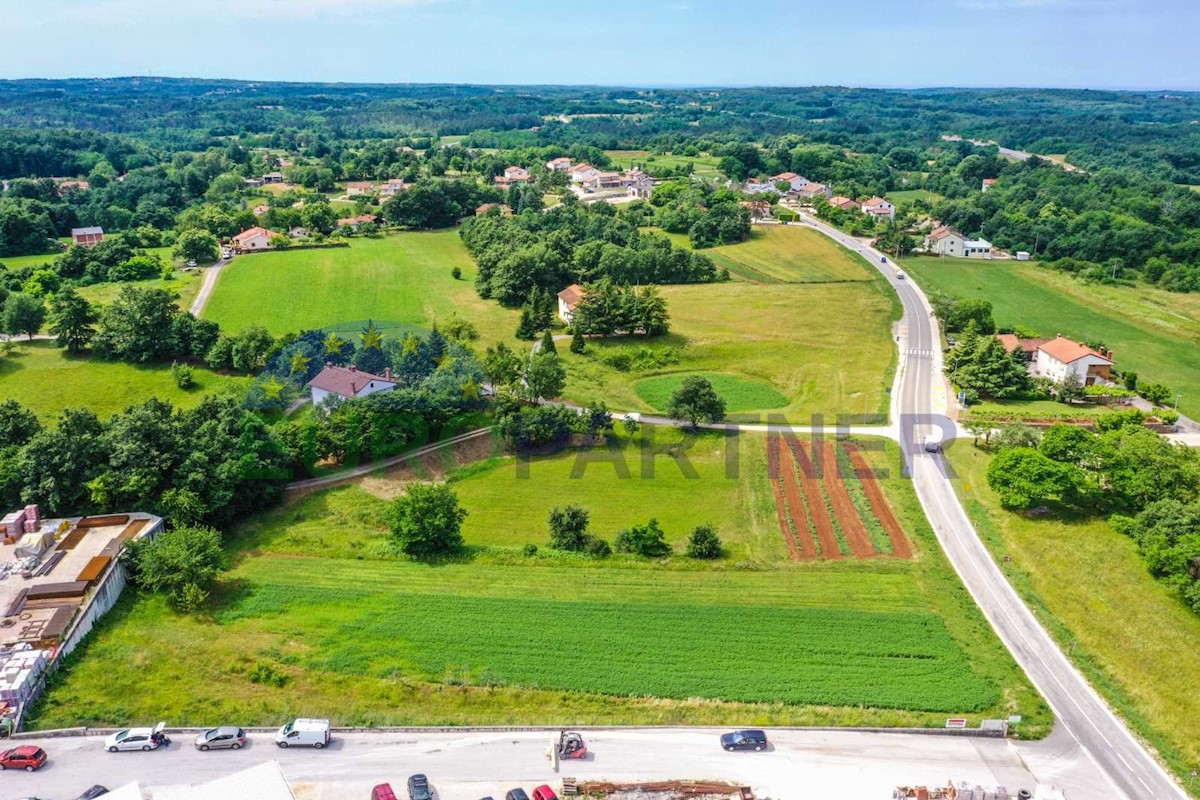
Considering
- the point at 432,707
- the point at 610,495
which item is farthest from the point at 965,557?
the point at 432,707

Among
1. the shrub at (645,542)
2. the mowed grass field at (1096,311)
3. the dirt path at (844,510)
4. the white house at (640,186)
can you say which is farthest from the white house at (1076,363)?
the white house at (640,186)

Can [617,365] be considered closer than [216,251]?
Yes

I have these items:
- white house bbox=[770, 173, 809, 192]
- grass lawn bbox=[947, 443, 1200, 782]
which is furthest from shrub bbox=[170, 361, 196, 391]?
white house bbox=[770, 173, 809, 192]

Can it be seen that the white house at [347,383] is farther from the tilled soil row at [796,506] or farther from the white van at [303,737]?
the white van at [303,737]

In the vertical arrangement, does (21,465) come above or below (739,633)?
above

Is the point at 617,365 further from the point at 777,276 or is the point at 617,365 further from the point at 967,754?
the point at 967,754

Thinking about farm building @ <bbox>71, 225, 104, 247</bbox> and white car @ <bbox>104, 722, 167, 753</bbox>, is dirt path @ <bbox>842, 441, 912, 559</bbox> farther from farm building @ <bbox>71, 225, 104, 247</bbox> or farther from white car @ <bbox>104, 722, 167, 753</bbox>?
farm building @ <bbox>71, 225, 104, 247</bbox>
